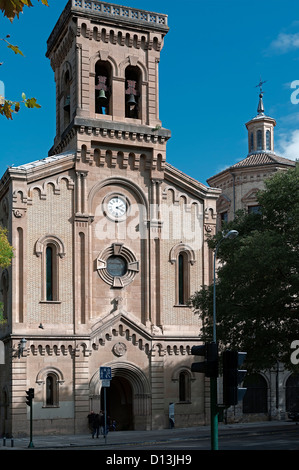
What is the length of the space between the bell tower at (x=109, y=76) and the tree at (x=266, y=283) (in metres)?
10.7

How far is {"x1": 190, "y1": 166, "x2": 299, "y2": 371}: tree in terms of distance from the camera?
3222cm

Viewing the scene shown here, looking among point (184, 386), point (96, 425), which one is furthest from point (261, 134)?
point (96, 425)

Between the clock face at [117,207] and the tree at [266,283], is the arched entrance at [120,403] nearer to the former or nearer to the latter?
the tree at [266,283]

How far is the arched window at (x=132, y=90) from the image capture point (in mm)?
43531

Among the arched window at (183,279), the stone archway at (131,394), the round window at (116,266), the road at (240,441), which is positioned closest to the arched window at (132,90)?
the round window at (116,266)

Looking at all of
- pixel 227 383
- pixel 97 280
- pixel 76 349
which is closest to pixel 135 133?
pixel 97 280

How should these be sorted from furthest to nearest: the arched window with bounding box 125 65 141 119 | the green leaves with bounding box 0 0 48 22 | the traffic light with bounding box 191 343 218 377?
the arched window with bounding box 125 65 141 119, the traffic light with bounding box 191 343 218 377, the green leaves with bounding box 0 0 48 22

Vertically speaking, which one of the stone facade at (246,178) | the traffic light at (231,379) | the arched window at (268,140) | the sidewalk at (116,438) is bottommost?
the sidewalk at (116,438)

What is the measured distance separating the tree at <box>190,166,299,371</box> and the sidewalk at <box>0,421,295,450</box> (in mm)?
5155

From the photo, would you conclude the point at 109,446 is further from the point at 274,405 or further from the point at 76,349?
the point at 274,405

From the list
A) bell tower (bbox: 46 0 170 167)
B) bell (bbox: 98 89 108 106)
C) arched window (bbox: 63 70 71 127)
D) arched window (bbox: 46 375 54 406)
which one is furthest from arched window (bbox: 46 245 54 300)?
bell (bbox: 98 89 108 106)

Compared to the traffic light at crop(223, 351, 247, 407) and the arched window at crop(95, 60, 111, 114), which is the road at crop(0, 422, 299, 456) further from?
the arched window at crop(95, 60, 111, 114)

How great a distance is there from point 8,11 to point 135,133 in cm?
3521

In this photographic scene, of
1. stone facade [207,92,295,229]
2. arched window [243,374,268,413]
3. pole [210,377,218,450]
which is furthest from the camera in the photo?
stone facade [207,92,295,229]
